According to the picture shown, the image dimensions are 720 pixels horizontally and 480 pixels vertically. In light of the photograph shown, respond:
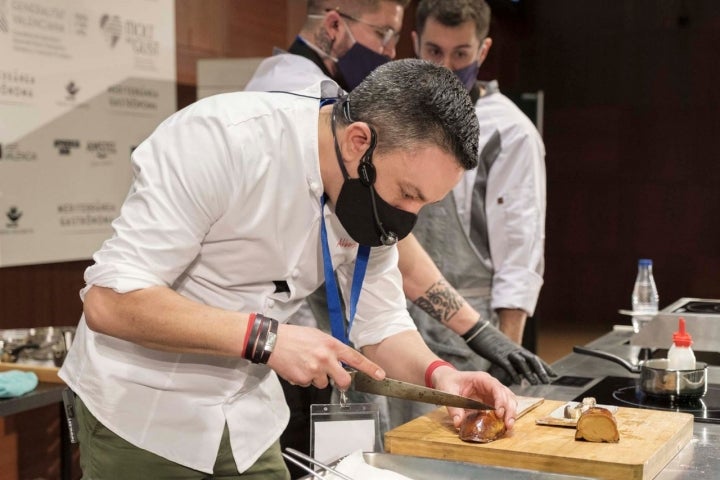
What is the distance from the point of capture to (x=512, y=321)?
2953mm

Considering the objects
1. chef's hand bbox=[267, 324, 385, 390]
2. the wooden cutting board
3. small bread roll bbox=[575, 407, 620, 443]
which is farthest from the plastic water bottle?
chef's hand bbox=[267, 324, 385, 390]

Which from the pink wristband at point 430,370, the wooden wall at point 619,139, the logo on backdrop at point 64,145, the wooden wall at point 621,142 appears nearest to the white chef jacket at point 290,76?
the pink wristband at point 430,370

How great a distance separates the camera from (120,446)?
161 centimetres

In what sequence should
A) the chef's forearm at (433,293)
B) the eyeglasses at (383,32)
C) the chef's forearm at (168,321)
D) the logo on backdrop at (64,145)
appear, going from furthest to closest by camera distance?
the logo on backdrop at (64,145) → the eyeglasses at (383,32) → the chef's forearm at (433,293) → the chef's forearm at (168,321)

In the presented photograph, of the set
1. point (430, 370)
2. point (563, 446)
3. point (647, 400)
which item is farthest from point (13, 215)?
point (563, 446)

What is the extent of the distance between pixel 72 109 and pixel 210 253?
A: 2.33 metres

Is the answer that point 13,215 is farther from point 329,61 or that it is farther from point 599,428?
point 599,428

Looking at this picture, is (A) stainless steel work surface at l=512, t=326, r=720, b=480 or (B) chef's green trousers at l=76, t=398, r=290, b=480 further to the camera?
(B) chef's green trousers at l=76, t=398, r=290, b=480

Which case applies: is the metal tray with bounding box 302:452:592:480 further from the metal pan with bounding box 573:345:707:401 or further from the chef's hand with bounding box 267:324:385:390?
the metal pan with bounding box 573:345:707:401

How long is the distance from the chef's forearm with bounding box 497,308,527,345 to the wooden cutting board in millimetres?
1233

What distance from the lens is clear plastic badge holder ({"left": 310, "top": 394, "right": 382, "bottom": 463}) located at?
1458 millimetres

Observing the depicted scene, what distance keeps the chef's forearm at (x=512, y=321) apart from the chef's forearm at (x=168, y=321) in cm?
167

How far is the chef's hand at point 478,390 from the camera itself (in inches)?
62.6

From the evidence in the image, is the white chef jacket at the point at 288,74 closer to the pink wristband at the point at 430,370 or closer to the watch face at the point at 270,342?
the pink wristband at the point at 430,370
